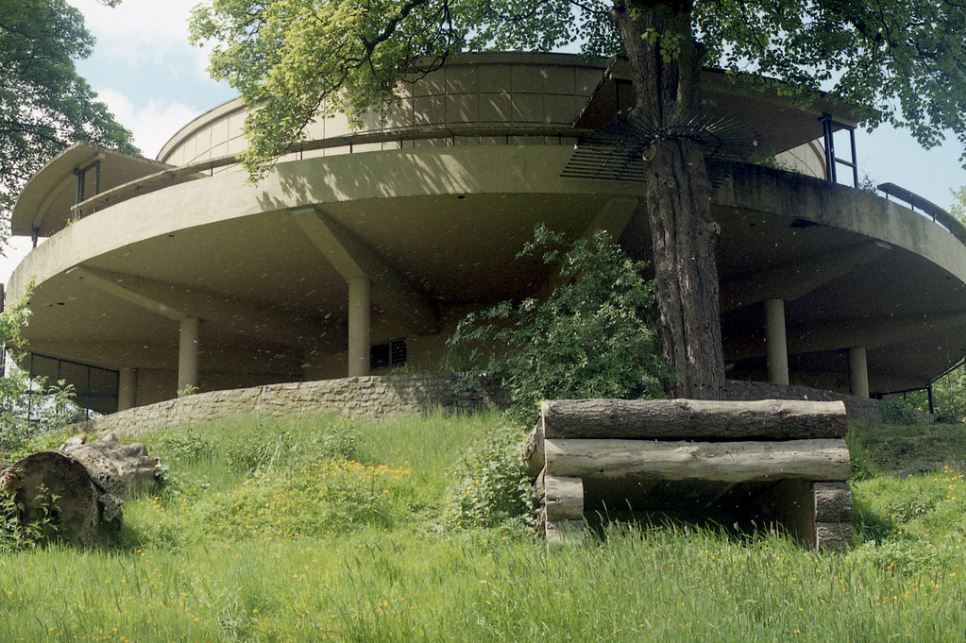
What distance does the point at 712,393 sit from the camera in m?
14.0

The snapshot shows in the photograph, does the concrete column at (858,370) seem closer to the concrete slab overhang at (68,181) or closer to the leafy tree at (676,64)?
the leafy tree at (676,64)

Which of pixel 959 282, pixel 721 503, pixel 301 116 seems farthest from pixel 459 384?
pixel 959 282

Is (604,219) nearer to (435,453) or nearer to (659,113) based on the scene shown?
(659,113)

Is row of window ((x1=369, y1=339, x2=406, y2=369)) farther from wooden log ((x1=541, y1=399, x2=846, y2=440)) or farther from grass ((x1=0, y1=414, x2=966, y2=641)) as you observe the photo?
wooden log ((x1=541, y1=399, x2=846, y2=440))

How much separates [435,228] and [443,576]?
13.3 metres

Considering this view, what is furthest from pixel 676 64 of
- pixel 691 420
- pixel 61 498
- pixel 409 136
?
pixel 61 498

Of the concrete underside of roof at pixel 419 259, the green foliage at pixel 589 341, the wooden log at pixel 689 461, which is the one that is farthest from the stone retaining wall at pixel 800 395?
the wooden log at pixel 689 461

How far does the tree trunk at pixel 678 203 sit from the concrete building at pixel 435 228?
4.53ft

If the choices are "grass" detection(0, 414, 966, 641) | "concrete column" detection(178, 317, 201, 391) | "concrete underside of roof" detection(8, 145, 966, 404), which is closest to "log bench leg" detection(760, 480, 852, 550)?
"grass" detection(0, 414, 966, 641)

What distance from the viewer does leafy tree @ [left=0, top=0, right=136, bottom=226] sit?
86.1ft

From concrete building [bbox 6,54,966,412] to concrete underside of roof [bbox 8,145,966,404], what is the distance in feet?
0.18

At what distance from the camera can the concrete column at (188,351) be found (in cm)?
2378

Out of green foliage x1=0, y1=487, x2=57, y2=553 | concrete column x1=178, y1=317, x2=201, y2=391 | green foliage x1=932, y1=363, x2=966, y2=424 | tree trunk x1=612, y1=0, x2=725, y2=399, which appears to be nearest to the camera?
green foliage x1=0, y1=487, x2=57, y2=553

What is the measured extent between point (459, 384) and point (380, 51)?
20.7 feet
